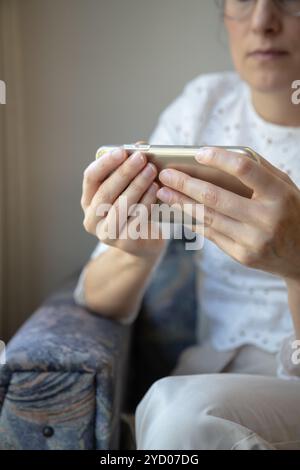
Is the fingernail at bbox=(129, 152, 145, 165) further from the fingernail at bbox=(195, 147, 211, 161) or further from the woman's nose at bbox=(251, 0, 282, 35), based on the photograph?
the woman's nose at bbox=(251, 0, 282, 35)

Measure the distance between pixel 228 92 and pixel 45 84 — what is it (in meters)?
0.39

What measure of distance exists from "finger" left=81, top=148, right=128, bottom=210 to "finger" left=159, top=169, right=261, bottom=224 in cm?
6

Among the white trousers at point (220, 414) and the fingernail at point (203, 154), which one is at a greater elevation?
the fingernail at point (203, 154)

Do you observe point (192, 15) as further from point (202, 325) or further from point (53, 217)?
point (202, 325)

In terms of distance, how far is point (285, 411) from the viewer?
63cm

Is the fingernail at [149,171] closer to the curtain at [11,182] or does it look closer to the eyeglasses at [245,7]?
the eyeglasses at [245,7]

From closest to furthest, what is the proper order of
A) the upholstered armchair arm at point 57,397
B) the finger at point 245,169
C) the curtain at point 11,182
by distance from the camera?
the finger at point 245,169 → the upholstered armchair arm at point 57,397 → the curtain at point 11,182

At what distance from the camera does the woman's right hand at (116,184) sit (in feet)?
2.07

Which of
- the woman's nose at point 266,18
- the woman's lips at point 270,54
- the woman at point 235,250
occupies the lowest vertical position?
the woman at point 235,250

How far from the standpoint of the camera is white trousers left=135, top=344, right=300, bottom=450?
22.2 inches

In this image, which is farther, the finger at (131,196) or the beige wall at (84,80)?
the beige wall at (84,80)

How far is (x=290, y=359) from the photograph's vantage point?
0.75 metres

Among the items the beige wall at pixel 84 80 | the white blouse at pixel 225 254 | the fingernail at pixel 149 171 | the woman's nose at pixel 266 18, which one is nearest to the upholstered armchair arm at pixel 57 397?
the white blouse at pixel 225 254

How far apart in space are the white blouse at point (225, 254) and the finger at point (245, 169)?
0.32m
